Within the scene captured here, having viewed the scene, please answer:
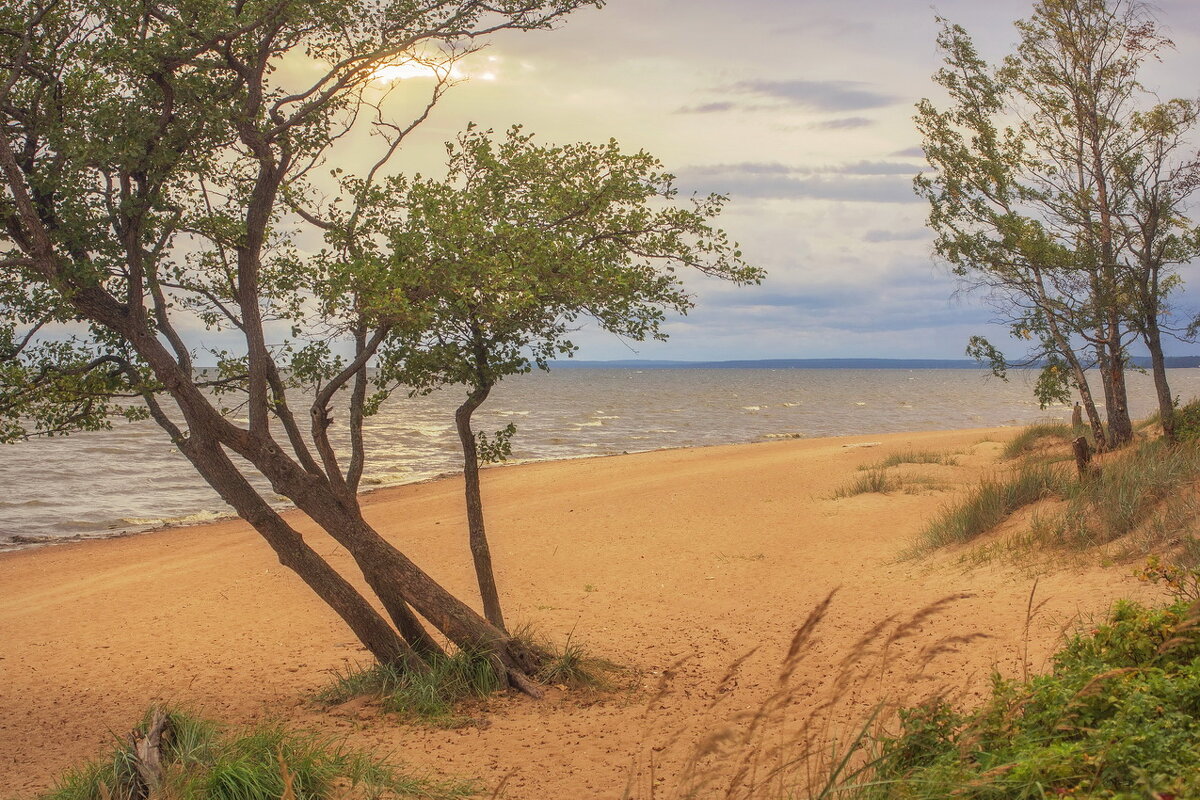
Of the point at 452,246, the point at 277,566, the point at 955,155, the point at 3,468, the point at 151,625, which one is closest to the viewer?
the point at 452,246

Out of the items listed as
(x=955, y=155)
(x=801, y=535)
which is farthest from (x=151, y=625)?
(x=955, y=155)

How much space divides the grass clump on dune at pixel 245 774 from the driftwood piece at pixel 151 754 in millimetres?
16

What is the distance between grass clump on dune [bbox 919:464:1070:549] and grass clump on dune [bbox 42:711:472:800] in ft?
26.6

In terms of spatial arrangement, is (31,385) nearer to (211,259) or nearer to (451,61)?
(211,259)

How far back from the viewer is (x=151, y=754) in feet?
17.3

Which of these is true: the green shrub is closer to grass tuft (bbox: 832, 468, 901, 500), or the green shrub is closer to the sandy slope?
the sandy slope

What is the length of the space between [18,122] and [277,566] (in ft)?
32.1

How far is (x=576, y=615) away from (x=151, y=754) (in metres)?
6.62

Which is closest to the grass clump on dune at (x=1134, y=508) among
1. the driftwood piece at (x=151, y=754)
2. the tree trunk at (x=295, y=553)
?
the tree trunk at (x=295, y=553)

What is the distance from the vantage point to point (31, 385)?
7.41 metres

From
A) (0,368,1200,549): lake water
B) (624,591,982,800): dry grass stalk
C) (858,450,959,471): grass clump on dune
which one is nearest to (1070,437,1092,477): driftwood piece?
(624,591,982,800): dry grass stalk

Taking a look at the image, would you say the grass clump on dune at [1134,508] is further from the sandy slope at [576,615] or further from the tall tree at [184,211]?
the tall tree at [184,211]

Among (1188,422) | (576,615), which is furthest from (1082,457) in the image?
(576,615)

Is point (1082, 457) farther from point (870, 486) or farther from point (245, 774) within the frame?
point (245, 774)
